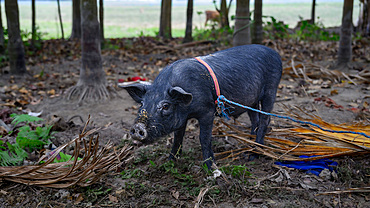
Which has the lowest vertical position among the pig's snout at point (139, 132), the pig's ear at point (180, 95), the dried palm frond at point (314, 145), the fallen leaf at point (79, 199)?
the fallen leaf at point (79, 199)

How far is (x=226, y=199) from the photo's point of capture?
3.03 meters

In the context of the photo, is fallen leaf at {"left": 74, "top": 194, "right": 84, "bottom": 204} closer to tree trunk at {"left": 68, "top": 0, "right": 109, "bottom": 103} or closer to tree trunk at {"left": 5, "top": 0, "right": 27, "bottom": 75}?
tree trunk at {"left": 68, "top": 0, "right": 109, "bottom": 103}

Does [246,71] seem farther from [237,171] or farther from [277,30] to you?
[277,30]

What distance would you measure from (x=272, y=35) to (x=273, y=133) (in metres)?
7.31

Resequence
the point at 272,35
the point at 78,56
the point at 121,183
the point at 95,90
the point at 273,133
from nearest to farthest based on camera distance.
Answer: the point at 121,183 → the point at 273,133 → the point at 95,90 → the point at 78,56 → the point at 272,35

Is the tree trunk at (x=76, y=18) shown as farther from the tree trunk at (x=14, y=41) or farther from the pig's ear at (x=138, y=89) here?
the pig's ear at (x=138, y=89)

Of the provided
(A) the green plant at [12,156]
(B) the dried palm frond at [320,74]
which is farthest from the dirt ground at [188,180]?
(B) the dried palm frond at [320,74]

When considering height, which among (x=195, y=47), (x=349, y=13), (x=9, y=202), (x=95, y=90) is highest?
(x=349, y=13)

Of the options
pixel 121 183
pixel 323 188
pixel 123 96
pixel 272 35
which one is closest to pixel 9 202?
pixel 121 183

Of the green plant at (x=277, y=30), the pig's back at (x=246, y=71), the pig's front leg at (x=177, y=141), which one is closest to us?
the pig's back at (x=246, y=71)

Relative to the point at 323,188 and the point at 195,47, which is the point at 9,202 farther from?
the point at 195,47

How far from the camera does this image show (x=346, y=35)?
7.61 meters

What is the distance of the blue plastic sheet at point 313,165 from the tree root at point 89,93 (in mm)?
3702

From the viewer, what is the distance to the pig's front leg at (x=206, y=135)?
10.8 feet
